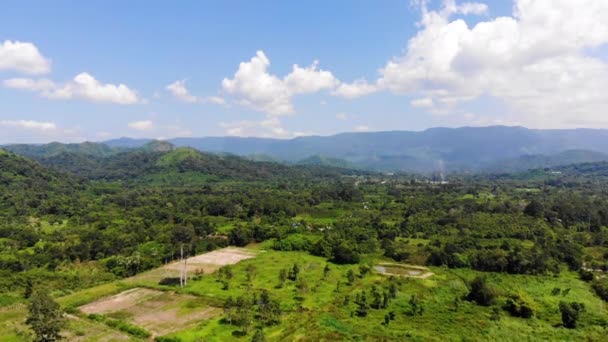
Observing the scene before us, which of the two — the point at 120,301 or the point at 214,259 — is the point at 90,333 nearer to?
the point at 120,301

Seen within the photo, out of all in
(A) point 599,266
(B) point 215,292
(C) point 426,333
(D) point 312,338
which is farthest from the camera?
(A) point 599,266

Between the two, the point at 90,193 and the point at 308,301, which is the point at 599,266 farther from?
the point at 90,193

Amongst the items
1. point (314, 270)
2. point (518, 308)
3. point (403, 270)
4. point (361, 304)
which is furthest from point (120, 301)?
point (518, 308)

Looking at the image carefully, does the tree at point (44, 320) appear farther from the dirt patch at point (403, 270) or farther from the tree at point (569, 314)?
the tree at point (569, 314)

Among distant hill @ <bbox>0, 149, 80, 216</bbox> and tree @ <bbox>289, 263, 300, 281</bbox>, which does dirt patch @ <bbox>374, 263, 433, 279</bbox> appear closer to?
tree @ <bbox>289, 263, 300, 281</bbox>

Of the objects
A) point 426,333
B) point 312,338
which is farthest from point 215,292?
point 426,333

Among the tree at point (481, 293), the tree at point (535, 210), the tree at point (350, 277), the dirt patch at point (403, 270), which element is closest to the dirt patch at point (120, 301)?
the tree at point (350, 277)
